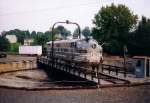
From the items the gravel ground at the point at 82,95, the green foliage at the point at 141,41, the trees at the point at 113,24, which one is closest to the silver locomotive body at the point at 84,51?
the green foliage at the point at 141,41

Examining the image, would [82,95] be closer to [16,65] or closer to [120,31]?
[16,65]

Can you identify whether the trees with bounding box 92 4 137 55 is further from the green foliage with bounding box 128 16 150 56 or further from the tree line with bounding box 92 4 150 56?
the green foliage with bounding box 128 16 150 56

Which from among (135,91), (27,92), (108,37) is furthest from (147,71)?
(108,37)

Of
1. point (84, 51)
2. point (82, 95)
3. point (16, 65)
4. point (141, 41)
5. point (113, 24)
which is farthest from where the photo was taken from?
point (113, 24)

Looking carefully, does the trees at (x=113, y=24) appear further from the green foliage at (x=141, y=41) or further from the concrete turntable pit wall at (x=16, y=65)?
the concrete turntable pit wall at (x=16, y=65)

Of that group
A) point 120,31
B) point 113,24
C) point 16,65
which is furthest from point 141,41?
point 16,65

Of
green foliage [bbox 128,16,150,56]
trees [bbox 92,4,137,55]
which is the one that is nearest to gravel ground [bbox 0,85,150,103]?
green foliage [bbox 128,16,150,56]

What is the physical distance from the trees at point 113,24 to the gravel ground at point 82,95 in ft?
123

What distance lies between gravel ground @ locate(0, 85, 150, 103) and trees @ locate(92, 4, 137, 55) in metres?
37.5

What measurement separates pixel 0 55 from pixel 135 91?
157ft

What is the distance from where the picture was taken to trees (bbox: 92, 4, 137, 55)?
58.2 meters

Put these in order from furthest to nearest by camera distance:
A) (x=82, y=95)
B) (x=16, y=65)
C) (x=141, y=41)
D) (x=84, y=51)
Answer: (x=141, y=41)
(x=16, y=65)
(x=84, y=51)
(x=82, y=95)

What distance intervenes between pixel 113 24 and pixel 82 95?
46.7 m

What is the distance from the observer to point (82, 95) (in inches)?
684
